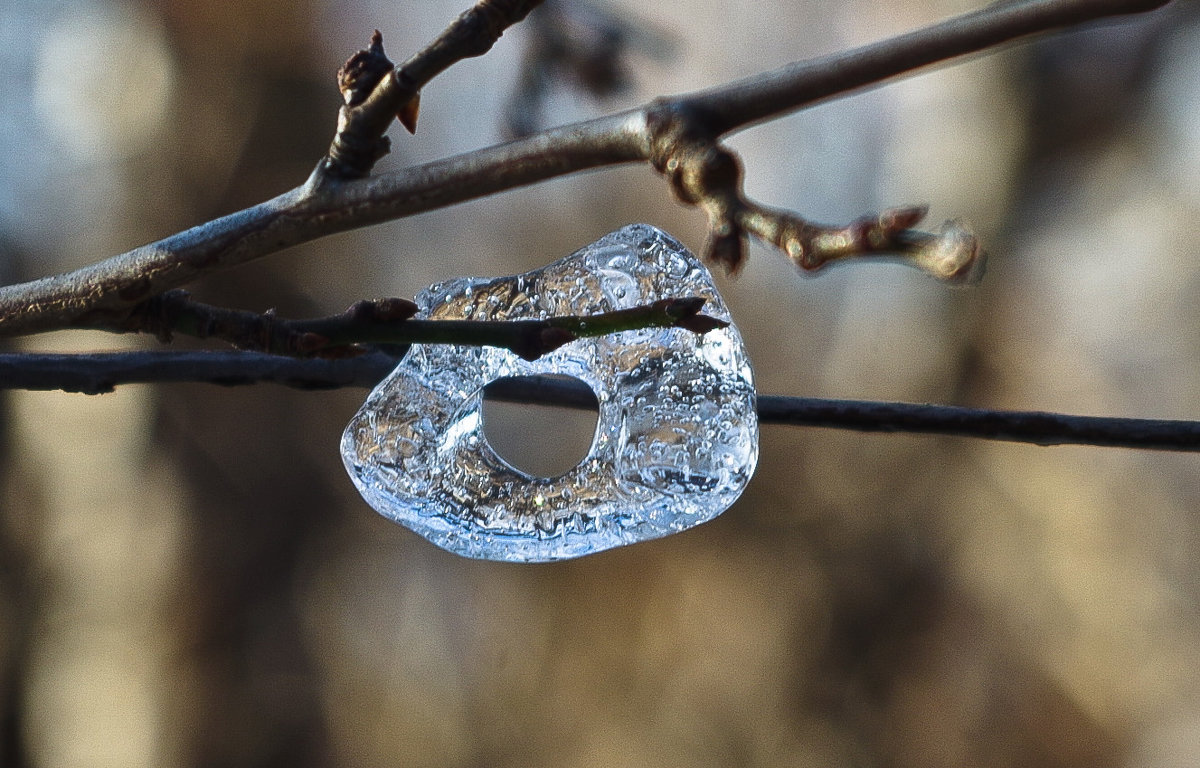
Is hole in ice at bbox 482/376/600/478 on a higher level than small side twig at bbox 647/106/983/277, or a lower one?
higher

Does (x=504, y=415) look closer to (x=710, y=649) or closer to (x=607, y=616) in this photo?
(x=607, y=616)

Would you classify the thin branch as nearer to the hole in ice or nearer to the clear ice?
the clear ice

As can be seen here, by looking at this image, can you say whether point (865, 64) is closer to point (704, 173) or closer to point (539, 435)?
point (704, 173)

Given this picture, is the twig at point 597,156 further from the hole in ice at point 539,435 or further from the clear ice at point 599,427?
the hole in ice at point 539,435

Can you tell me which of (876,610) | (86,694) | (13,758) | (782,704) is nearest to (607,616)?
(782,704)

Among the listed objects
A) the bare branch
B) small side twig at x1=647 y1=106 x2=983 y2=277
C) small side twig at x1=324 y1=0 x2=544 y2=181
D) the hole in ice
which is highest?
the hole in ice

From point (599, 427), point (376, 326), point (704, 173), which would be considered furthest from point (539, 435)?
point (704, 173)

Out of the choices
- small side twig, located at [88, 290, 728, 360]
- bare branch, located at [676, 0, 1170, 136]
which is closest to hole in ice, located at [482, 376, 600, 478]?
small side twig, located at [88, 290, 728, 360]
